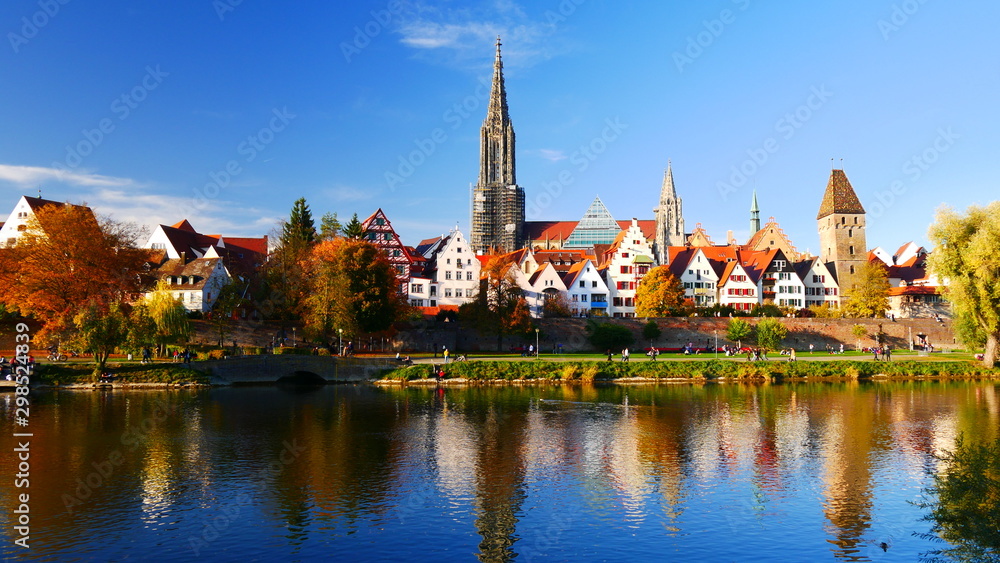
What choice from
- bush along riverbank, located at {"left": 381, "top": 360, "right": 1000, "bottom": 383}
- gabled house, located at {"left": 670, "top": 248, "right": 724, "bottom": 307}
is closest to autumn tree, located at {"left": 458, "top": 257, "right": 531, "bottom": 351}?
bush along riverbank, located at {"left": 381, "top": 360, "right": 1000, "bottom": 383}

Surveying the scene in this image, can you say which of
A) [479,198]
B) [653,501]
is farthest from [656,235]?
[653,501]

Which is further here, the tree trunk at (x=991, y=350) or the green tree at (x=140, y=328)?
the tree trunk at (x=991, y=350)

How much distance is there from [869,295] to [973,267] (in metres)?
33.4

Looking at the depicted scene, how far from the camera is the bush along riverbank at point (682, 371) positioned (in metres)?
59.6

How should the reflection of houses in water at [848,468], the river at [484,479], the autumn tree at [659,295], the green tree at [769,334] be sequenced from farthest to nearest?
the autumn tree at [659,295] < the green tree at [769,334] < the reflection of houses in water at [848,468] < the river at [484,479]

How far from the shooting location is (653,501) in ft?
77.7

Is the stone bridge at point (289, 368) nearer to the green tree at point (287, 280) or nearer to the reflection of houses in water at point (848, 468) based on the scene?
the green tree at point (287, 280)

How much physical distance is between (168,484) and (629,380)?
4120cm

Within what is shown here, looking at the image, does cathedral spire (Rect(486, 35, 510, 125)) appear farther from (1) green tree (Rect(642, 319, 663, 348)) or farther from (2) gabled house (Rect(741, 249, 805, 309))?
(1) green tree (Rect(642, 319, 663, 348))

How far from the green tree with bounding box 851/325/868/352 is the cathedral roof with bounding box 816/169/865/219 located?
27331 mm

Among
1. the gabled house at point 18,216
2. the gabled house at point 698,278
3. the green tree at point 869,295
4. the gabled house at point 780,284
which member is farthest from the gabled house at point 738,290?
the gabled house at point 18,216

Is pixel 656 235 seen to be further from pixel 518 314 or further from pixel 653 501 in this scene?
pixel 653 501

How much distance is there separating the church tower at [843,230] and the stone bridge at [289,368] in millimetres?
71474

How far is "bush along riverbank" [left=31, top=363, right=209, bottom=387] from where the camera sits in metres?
54.7
